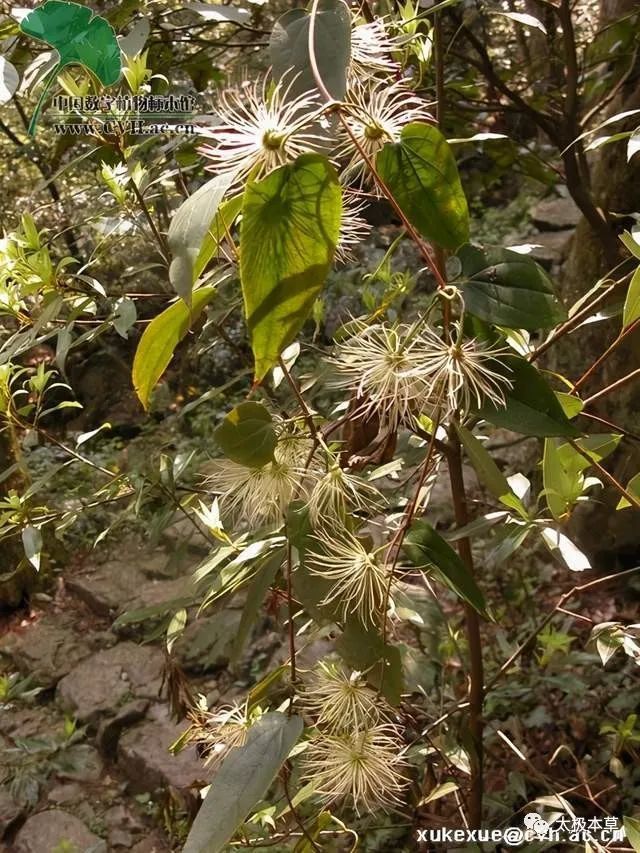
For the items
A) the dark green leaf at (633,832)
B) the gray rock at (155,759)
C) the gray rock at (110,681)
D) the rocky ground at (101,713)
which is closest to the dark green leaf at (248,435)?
the dark green leaf at (633,832)

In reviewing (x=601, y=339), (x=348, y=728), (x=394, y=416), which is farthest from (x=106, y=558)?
(x=394, y=416)

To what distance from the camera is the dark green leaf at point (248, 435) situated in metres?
0.55

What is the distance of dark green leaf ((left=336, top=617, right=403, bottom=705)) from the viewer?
562 mm

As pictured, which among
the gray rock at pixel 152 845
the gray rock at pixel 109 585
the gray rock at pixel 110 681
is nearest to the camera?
the gray rock at pixel 152 845

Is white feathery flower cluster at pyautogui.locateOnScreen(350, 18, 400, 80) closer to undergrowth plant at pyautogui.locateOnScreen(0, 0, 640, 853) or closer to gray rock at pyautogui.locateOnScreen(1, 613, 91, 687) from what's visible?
undergrowth plant at pyautogui.locateOnScreen(0, 0, 640, 853)

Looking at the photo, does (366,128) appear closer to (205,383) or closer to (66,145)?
(66,145)

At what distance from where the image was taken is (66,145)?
1075 mm

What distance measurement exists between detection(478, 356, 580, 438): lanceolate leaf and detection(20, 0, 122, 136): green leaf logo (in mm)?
459

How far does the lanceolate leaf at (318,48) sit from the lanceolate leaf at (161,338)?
133 mm

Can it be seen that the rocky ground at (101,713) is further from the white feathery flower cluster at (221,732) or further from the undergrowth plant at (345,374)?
the undergrowth plant at (345,374)

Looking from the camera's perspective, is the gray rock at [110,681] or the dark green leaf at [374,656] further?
the gray rock at [110,681]

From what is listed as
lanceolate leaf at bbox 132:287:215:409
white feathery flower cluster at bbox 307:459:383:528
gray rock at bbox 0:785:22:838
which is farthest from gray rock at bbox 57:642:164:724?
lanceolate leaf at bbox 132:287:215:409

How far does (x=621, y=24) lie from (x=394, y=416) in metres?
1.05

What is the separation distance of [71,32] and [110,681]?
1928mm
